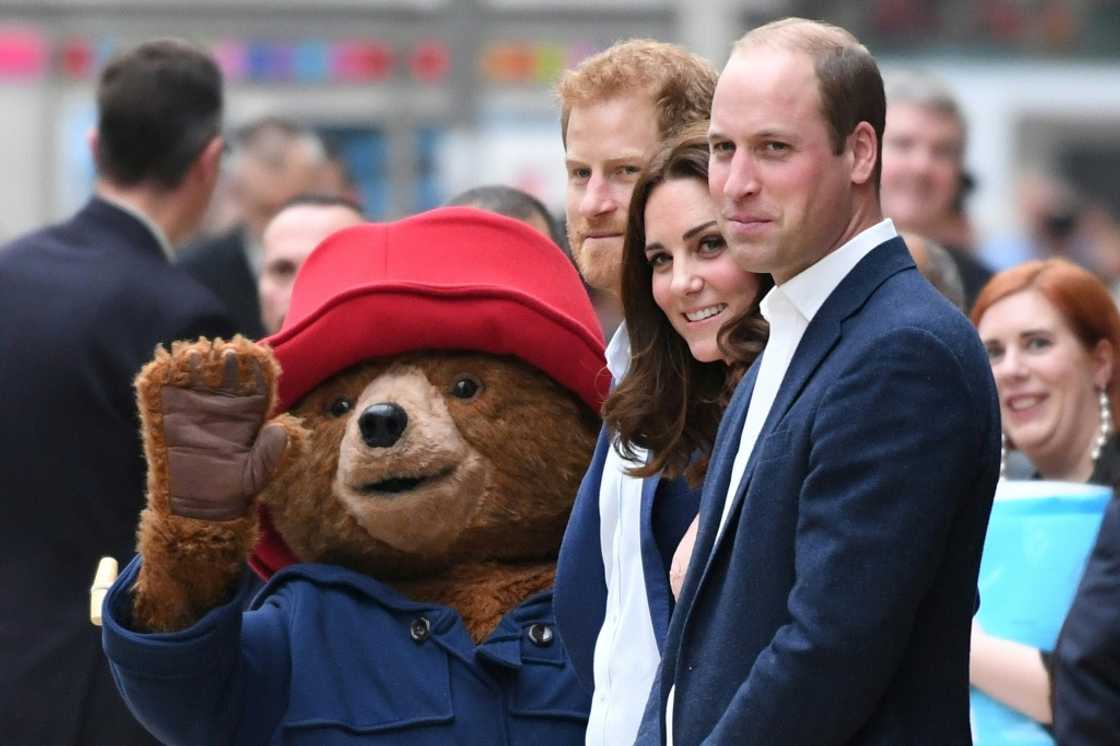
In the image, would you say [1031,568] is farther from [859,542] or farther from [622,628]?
[859,542]

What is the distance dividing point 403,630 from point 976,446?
1.40 metres

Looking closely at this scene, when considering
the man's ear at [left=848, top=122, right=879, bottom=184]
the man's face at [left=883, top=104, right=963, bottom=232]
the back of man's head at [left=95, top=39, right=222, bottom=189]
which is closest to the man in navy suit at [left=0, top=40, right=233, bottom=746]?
the back of man's head at [left=95, top=39, right=222, bottom=189]

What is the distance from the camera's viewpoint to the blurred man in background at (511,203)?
16.5 ft

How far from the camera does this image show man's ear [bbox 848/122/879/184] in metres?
3.11

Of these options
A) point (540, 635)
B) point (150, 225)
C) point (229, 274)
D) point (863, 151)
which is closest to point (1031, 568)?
point (540, 635)

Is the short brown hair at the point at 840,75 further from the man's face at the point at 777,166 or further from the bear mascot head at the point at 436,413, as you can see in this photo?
the bear mascot head at the point at 436,413

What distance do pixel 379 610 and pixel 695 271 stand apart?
3.01ft

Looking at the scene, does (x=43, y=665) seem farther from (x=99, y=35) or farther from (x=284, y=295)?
(x=99, y=35)

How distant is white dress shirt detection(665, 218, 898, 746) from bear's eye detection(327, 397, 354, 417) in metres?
1.20

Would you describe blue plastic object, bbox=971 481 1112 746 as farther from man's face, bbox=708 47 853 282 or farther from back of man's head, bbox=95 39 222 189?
back of man's head, bbox=95 39 222 189

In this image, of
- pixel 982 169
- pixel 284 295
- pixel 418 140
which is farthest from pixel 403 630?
pixel 982 169

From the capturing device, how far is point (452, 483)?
4.12 m

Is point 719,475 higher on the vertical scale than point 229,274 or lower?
higher

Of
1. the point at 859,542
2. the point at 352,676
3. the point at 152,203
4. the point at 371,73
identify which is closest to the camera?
the point at 859,542
